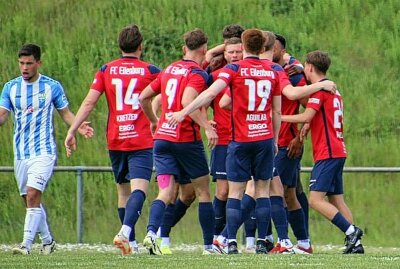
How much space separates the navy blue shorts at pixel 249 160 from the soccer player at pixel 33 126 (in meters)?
1.61

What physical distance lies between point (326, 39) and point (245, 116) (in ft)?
37.5

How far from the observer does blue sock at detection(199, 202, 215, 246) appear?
558 inches

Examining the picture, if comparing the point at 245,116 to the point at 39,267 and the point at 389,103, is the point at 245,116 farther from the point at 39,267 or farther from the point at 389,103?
the point at 389,103

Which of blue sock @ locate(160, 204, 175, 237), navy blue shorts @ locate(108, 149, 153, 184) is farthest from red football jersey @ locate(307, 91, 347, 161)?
blue sock @ locate(160, 204, 175, 237)

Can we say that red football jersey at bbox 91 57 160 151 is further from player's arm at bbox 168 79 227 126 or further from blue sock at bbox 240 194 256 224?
blue sock at bbox 240 194 256 224

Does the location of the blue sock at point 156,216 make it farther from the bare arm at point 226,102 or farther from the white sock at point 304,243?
the white sock at point 304,243

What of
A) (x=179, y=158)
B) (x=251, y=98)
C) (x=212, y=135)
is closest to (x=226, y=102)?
(x=251, y=98)

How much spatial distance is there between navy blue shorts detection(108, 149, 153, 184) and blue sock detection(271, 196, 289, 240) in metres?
1.37

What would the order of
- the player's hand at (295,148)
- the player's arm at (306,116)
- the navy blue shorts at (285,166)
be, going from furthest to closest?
the navy blue shorts at (285,166) → the player's hand at (295,148) → the player's arm at (306,116)

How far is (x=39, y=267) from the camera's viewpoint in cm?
1182

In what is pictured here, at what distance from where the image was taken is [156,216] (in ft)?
44.2

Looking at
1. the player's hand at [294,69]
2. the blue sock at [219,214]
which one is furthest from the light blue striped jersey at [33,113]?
the player's hand at [294,69]

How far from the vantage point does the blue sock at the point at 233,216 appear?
13664 mm

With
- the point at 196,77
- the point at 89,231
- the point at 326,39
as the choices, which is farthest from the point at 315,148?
the point at 326,39
